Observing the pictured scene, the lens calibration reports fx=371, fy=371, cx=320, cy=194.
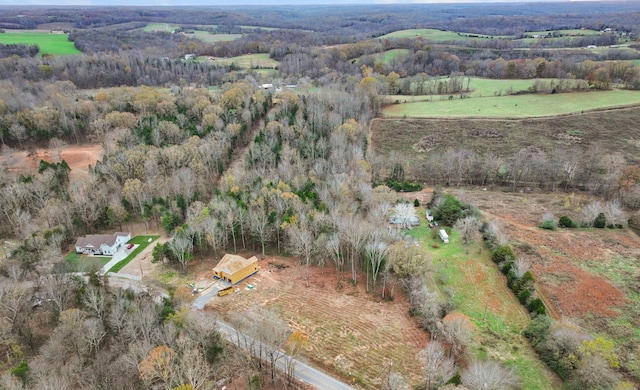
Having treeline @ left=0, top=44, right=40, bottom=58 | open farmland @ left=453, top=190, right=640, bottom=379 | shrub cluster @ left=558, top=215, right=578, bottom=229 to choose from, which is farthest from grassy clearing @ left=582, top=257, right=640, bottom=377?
treeline @ left=0, top=44, right=40, bottom=58

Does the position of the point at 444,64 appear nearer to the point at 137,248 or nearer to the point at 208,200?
the point at 208,200

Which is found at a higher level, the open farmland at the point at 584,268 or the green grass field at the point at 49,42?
the green grass field at the point at 49,42

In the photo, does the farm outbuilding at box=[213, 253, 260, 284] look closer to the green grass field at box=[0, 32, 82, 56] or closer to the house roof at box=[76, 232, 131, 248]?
the house roof at box=[76, 232, 131, 248]

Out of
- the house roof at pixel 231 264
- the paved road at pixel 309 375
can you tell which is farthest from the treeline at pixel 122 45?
the paved road at pixel 309 375

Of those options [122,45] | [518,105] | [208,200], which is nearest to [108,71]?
[122,45]

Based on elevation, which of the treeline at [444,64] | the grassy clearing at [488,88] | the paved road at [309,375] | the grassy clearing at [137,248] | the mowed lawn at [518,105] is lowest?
the grassy clearing at [137,248]

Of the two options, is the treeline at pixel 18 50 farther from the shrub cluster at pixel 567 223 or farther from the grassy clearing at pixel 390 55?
the shrub cluster at pixel 567 223

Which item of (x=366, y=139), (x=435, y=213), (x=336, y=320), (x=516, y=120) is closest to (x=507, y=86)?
(x=516, y=120)
